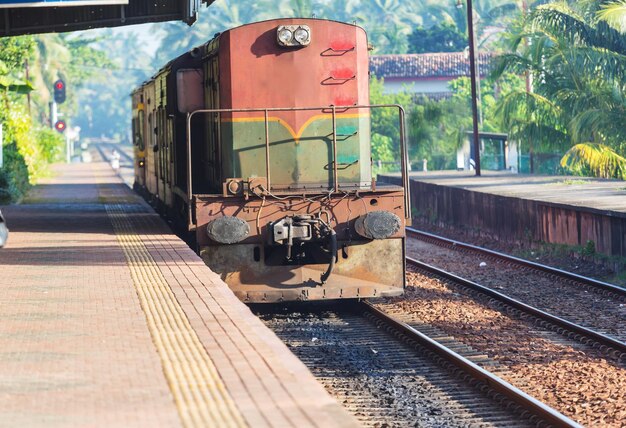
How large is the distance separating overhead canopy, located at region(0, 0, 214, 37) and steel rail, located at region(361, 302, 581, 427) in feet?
36.0

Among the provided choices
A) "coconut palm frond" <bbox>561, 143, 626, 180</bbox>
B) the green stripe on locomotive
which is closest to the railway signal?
"coconut palm frond" <bbox>561, 143, 626, 180</bbox>

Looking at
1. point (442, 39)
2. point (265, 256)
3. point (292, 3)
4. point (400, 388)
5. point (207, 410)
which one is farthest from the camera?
point (292, 3)

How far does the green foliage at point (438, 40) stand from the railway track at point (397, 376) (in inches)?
2653

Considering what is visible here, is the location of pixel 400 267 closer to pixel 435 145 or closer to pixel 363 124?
pixel 363 124

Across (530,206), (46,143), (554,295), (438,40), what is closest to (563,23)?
(530,206)

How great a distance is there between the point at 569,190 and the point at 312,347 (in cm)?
1442

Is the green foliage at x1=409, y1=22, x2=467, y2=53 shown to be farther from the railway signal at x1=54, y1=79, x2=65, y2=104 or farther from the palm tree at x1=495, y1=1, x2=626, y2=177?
the palm tree at x1=495, y1=1, x2=626, y2=177

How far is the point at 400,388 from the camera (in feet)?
32.7

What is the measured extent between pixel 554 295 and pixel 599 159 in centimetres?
1347

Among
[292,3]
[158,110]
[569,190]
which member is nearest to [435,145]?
[569,190]

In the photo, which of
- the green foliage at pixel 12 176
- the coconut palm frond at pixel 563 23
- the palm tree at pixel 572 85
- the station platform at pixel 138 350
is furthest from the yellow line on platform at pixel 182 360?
the coconut palm frond at pixel 563 23

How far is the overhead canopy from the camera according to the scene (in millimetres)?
22031

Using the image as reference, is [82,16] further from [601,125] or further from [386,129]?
[386,129]

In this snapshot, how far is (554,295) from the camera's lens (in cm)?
1571
